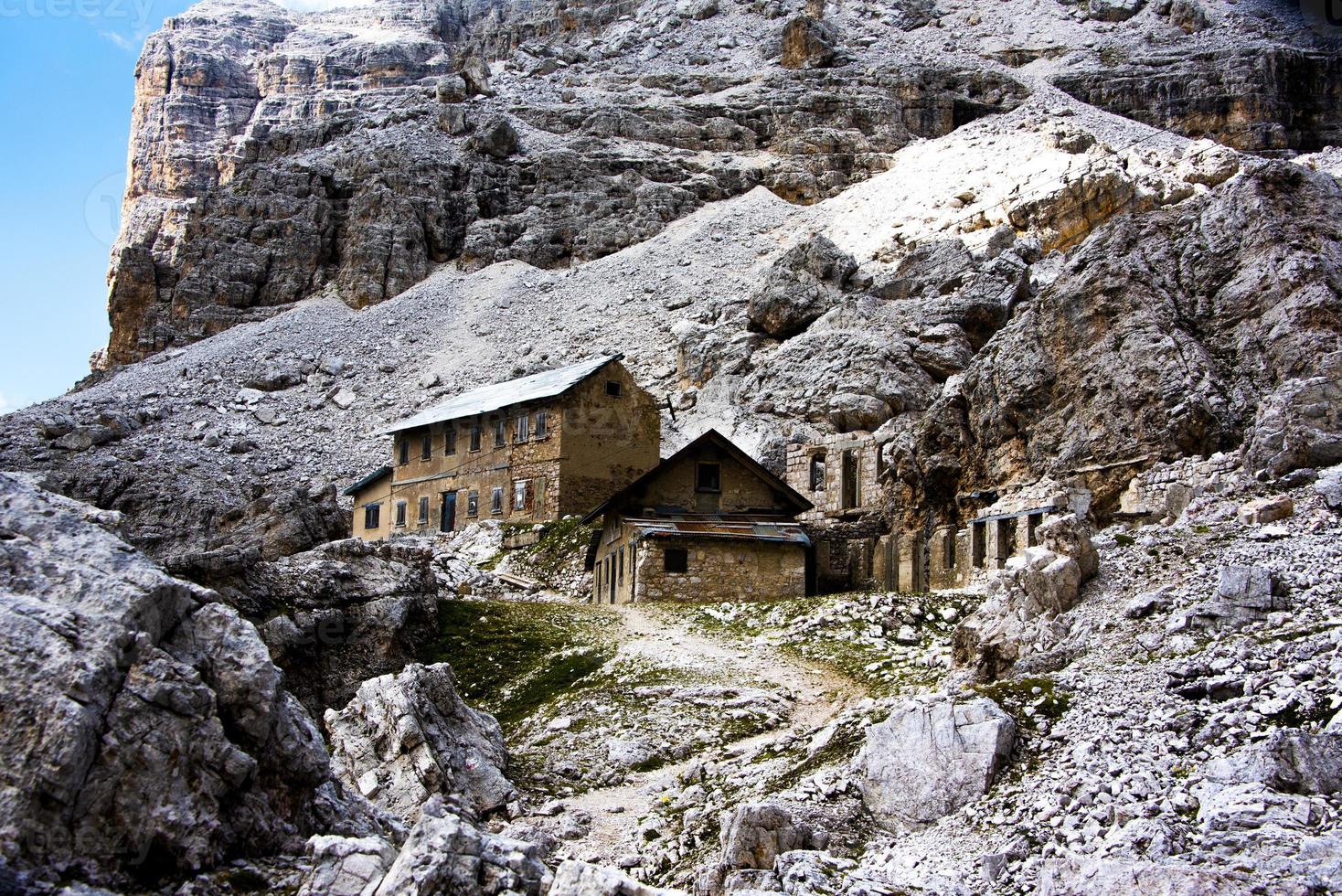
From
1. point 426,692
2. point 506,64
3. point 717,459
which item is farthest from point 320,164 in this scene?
point 426,692

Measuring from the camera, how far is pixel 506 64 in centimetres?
15088

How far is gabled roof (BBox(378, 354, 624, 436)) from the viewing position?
51484 millimetres

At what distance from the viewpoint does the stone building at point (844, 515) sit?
40.8 m

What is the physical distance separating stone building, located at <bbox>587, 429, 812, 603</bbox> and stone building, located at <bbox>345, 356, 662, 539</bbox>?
637 centimetres

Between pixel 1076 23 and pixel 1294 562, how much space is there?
146232mm

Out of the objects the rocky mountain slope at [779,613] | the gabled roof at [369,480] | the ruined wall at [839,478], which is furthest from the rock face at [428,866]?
the gabled roof at [369,480]

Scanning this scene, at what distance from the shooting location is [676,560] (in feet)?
124

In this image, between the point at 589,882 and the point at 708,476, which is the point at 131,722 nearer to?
the point at 589,882

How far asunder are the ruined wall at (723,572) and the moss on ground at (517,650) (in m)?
2.33

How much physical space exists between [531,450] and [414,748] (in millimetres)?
32057

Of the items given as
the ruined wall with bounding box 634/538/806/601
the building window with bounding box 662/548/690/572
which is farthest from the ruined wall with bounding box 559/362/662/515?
the ruined wall with bounding box 634/538/806/601

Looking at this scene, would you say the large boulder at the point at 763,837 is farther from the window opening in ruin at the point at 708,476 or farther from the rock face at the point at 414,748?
the window opening in ruin at the point at 708,476

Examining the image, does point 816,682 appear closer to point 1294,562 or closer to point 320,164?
point 1294,562

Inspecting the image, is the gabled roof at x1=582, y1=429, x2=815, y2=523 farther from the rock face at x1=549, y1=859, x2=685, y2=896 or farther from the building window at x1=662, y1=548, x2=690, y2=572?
the rock face at x1=549, y1=859, x2=685, y2=896
